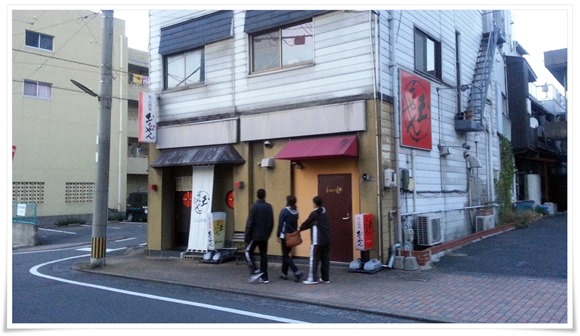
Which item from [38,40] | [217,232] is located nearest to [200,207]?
[217,232]

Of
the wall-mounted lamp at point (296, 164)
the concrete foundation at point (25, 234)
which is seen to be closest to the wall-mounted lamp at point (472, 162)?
the wall-mounted lamp at point (296, 164)

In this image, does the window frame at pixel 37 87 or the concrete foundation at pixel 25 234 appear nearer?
the concrete foundation at pixel 25 234

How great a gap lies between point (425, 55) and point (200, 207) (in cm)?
713

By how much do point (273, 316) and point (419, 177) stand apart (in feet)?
21.0

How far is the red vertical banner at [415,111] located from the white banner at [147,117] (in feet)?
23.1

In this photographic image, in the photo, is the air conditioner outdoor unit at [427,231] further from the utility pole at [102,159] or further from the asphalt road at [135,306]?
the utility pole at [102,159]

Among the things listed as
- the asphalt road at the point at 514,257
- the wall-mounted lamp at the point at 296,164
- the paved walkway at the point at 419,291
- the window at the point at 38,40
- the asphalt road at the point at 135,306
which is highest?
the window at the point at 38,40

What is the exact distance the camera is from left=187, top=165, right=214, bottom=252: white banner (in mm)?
13125

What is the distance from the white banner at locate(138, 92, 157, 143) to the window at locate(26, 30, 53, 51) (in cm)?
1726

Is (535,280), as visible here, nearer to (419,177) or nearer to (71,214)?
(419,177)

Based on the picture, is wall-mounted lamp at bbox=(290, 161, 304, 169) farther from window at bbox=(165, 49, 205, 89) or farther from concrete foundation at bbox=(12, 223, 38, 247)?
concrete foundation at bbox=(12, 223, 38, 247)

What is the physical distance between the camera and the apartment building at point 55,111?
26.5m

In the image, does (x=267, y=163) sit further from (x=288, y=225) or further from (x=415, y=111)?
(x=415, y=111)

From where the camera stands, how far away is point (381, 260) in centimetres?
1078
